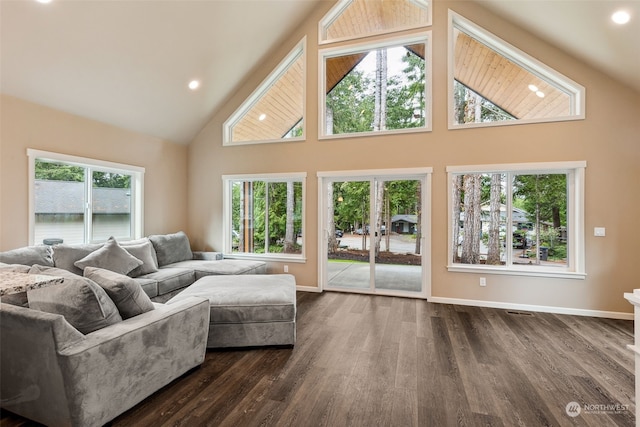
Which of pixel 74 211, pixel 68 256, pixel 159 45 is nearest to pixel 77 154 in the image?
pixel 74 211

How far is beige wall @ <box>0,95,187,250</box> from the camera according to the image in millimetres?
3385

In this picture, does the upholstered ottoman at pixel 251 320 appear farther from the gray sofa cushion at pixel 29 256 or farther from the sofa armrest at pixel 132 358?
the gray sofa cushion at pixel 29 256

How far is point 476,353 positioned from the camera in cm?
286

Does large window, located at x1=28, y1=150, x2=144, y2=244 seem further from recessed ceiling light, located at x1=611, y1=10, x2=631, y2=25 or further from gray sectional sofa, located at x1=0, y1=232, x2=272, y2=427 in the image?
recessed ceiling light, located at x1=611, y1=10, x2=631, y2=25

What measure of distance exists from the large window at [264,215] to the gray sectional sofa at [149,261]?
51cm

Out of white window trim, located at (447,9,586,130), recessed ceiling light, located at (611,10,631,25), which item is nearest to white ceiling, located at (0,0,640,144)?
recessed ceiling light, located at (611,10,631,25)

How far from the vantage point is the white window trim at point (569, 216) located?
12.9 feet

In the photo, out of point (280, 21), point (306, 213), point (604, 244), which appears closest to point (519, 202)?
point (604, 244)

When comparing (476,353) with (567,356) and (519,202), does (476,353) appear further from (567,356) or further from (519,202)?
(519,202)

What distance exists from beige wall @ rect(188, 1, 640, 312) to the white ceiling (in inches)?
8.9

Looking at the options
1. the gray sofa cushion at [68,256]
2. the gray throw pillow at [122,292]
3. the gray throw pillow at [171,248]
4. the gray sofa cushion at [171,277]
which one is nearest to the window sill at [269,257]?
the gray throw pillow at [171,248]

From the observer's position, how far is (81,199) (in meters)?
4.28

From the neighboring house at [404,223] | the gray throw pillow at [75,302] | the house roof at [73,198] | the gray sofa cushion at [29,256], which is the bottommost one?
the gray throw pillow at [75,302]

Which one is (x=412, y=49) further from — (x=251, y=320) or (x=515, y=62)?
(x=251, y=320)
